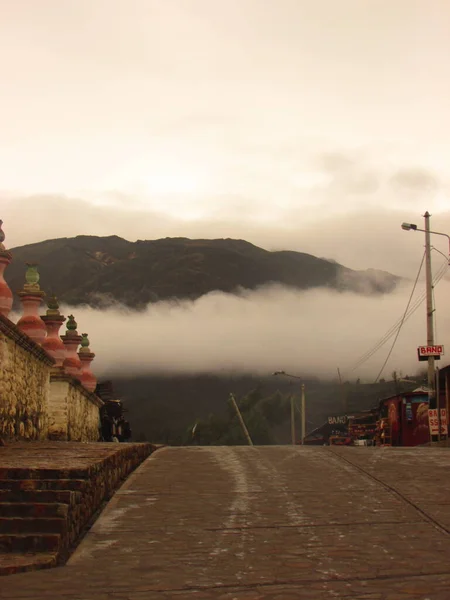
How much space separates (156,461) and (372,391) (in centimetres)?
11229

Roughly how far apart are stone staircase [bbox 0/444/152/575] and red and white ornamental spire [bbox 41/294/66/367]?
958cm

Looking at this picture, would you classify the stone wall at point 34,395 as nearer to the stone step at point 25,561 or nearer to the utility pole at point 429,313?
the stone step at point 25,561

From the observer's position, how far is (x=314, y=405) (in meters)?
164

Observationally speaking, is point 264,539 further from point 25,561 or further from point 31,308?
point 31,308

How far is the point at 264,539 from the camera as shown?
875 centimetres

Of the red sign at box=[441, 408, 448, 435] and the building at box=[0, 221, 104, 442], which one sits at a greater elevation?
the building at box=[0, 221, 104, 442]

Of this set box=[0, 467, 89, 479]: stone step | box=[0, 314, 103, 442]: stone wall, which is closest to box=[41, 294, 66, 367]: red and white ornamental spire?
box=[0, 314, 103, 442]: stone wall

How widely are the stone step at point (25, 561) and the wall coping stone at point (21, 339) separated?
19.1 feet

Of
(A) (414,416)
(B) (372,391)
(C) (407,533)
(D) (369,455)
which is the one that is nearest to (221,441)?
(B) (372,391)

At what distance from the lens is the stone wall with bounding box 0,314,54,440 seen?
13711 millimetres

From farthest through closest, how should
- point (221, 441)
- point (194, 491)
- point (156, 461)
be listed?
point (221, 441) → point (156, 461) → point (194, 491)

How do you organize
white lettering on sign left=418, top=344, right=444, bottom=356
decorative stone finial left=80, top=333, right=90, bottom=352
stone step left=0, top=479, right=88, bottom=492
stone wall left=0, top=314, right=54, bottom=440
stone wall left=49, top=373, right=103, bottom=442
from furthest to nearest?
white lettering on sign left=418, top=344, right=444, bottom=356, decorative stone finial left=80, top=333, right=90, bottom=352, stone wall left=49, top=373, right=103, bottom=442, stone wall left=0, top=314, right=54, bottom=440, stone step left=0, top=479, right=88, bottom=492

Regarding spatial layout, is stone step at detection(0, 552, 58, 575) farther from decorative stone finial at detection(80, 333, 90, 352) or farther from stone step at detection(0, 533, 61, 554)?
decorative stone finial at detection(80, 333, 90, 352)

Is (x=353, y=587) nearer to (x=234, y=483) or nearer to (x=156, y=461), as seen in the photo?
(x=234, y=483)
